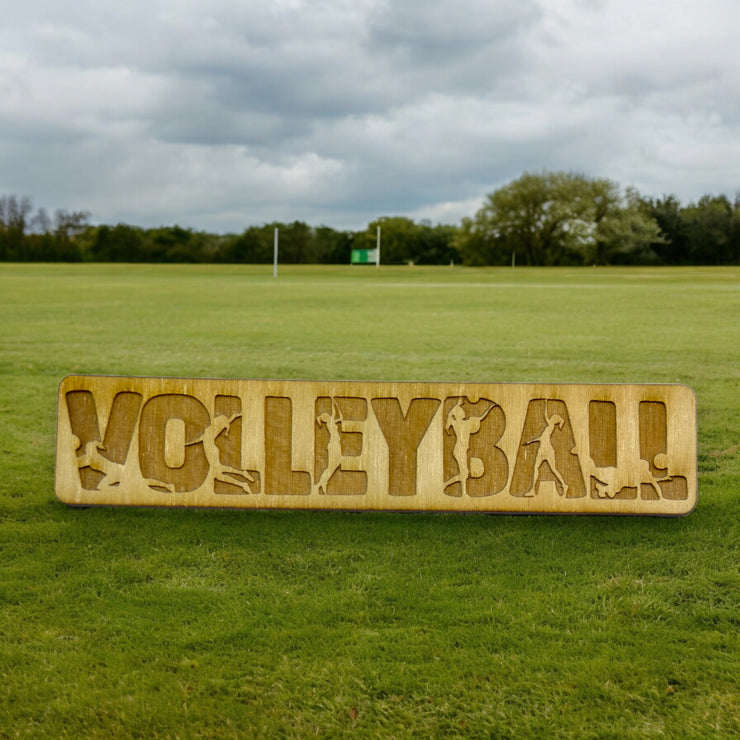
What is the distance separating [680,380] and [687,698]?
7.90m

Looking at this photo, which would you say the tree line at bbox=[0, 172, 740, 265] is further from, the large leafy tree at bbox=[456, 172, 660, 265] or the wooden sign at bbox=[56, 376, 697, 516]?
the wooden sign at bbox=[56, 376, 697, 516]

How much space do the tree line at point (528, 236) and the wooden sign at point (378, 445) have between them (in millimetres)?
75437

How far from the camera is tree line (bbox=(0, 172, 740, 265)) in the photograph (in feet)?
250

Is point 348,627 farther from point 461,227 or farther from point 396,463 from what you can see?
point 461,227

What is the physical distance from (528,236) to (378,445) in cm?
8151

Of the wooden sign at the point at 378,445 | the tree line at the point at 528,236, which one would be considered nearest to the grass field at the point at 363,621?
the wooden sign at the point at 378,445

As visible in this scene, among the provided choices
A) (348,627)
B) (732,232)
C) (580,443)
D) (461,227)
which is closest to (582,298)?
(580,443)

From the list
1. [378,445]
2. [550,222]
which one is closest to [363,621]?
[378,445]

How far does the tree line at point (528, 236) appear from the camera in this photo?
7619 centimetres

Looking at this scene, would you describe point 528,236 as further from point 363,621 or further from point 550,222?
point 363,621

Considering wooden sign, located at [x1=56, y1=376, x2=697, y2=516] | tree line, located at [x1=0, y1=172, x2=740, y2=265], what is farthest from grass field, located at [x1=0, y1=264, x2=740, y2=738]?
tree line, located at [x1=0, y1=172, x2=740, y2=265]

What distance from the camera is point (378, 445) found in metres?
4.90

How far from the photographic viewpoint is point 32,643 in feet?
11.0

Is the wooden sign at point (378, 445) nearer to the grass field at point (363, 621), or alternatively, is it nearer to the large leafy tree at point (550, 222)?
the grass field at point (363, 621)
